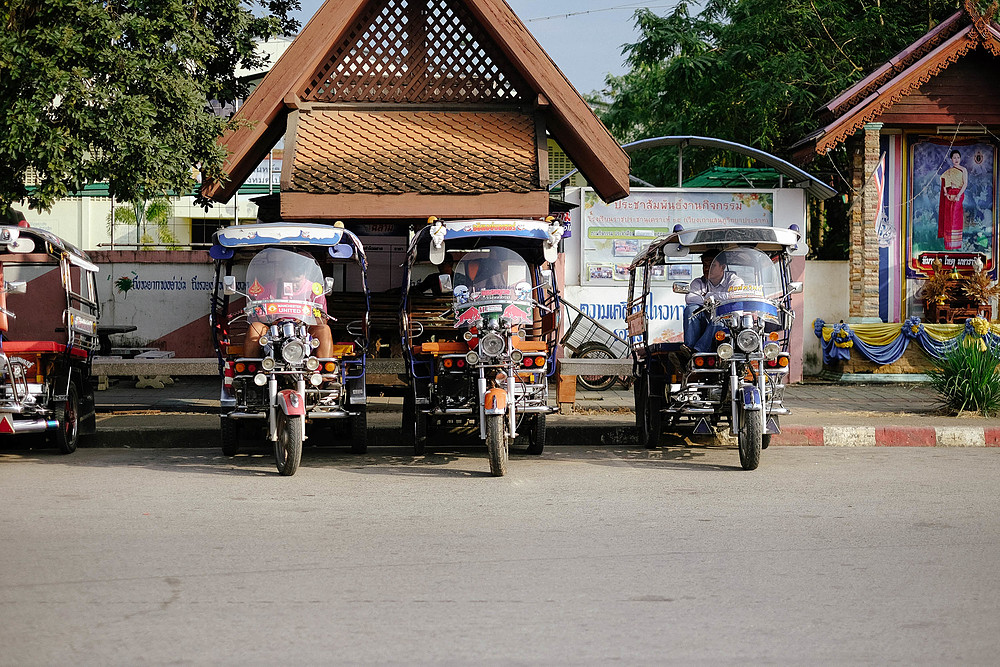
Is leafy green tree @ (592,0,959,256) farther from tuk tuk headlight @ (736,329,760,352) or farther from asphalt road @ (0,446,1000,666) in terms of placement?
asphalt road @ (0,446,1000,666)

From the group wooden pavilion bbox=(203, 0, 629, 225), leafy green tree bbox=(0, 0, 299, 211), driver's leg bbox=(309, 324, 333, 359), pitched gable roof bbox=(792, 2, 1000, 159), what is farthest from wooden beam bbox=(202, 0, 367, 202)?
pitched gable roof bbox=(792, 2, 1000, 159)

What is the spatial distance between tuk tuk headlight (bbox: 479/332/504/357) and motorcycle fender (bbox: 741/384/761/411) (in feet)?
6.71

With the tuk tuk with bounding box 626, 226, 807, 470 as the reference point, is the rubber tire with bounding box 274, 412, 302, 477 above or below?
below

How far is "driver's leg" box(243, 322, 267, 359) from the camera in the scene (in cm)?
904

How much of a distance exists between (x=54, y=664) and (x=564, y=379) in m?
9.16

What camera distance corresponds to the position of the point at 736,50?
21.0m

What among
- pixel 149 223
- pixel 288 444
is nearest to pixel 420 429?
pixel 288 444

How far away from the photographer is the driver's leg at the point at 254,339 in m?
9.04

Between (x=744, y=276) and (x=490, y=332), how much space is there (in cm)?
247

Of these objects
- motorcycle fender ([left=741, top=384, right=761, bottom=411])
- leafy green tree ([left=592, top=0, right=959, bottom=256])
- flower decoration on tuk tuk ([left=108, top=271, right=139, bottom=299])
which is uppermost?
leafy green tree ([left=592, top=0, right=959, bottom=256])

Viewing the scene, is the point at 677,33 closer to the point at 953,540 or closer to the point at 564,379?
the point at 564,379

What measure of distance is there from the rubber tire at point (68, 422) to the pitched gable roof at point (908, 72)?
1167 centimetres

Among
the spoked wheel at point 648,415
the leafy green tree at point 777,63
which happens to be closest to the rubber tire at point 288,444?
the spoked wheel at point 648,415

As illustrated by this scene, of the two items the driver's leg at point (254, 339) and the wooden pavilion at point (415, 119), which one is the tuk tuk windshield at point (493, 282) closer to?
the driver's leg at point (254, 339)
